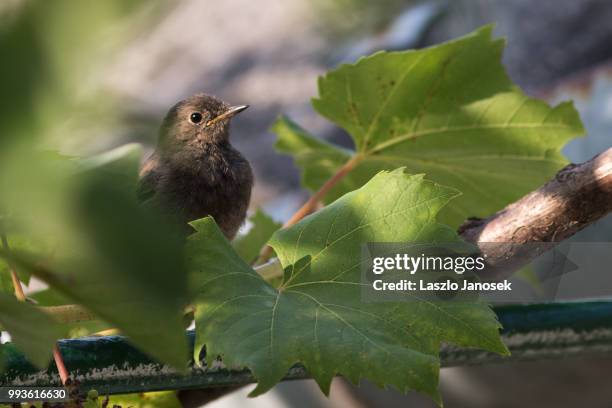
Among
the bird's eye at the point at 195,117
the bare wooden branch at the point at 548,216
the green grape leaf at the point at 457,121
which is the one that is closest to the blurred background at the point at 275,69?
the bird's eye at the point at 195,117

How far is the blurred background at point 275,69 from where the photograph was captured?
0.14 m

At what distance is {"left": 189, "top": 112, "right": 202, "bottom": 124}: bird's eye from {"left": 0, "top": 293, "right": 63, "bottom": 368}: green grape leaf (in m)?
1.43

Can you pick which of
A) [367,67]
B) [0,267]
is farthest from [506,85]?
[0,267]

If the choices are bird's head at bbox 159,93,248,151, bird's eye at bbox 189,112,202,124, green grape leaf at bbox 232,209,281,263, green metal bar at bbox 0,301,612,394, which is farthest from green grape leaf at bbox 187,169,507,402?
bird's eye at bbox 189,112,202,124

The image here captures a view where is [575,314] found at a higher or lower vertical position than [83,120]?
higher

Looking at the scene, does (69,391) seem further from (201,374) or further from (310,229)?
(310,229)

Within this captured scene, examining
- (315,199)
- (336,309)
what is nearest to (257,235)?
(315,199)

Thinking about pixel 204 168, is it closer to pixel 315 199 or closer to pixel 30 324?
pixel 315 199

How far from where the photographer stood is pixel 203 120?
174 cm

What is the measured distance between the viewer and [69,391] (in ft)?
1.96

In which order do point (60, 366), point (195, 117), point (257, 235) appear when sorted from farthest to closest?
point (195, 117)
point (257, 235)
point (60, 366)

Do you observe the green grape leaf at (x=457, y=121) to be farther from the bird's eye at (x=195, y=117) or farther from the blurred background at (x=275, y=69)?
the bird's eye at (x=195, y=117)

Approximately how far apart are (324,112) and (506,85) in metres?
0.26

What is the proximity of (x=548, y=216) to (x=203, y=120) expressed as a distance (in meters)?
1.11
